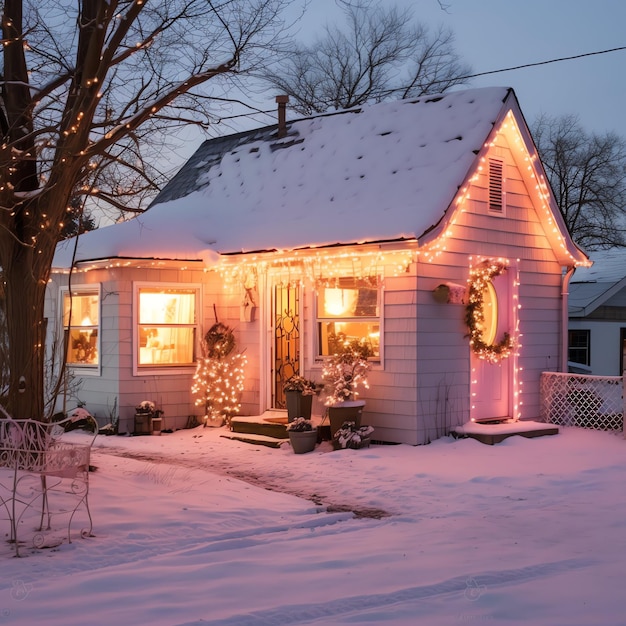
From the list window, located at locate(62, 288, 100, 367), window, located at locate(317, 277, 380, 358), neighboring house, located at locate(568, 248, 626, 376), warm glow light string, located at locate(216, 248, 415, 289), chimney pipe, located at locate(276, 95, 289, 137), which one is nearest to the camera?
warm glow light string, located at locate(216, 248, 415, 289)

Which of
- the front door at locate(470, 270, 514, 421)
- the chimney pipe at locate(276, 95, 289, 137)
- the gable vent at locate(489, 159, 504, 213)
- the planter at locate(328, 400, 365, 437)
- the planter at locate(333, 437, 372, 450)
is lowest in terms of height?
the planter at locate(333, 437, 372, 450)

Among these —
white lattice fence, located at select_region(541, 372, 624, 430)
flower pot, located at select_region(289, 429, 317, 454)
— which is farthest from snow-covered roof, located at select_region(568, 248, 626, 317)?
flower pot, located at select_region(289, 429, 317, 454)

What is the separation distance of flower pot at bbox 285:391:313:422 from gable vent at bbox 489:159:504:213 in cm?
430

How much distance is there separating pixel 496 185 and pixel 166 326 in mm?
5976

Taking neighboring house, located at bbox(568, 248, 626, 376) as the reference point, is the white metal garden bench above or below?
below

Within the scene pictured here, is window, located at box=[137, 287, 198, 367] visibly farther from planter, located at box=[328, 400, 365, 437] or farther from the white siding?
the white siding

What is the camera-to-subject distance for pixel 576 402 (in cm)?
1534

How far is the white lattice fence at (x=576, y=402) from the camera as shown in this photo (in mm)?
14766

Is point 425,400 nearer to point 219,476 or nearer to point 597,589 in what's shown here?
point 219,476

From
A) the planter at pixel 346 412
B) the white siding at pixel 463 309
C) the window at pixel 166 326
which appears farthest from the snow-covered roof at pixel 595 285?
the planter at pixel 346 412

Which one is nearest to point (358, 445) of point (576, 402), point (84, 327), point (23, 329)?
point (576, 402)

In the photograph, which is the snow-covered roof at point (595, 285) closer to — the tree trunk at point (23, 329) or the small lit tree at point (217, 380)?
the small lit tree at point (217, 380)

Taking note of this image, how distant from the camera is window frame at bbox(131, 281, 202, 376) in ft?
48.5

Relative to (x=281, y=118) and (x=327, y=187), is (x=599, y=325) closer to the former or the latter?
(x=281, y=118)
